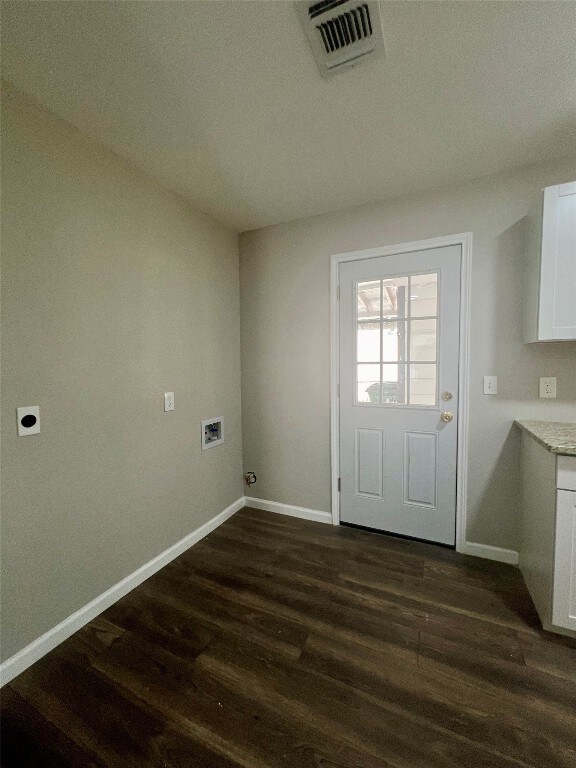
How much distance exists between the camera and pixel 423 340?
2.08 meters

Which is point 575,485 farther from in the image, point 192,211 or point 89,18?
point 192,211

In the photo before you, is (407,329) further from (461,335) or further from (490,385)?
(490,385)

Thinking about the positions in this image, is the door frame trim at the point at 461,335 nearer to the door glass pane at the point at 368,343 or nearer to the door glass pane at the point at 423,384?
the door glass pane at the point at 423,384

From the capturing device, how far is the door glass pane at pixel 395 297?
2123 mm

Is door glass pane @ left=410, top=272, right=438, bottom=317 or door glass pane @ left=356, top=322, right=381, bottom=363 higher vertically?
door glass pane @ left=410, top=272, right=438, bottom=317

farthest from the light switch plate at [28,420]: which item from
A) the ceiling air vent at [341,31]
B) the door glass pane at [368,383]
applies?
the door glass pane at [368,383]

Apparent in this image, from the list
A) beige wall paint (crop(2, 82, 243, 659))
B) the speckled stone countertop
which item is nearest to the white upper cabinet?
the speckled stone countertop

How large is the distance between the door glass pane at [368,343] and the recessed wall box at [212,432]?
1254 millimetres

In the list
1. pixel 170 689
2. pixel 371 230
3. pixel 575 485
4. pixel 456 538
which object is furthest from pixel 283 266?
pixel 170 689

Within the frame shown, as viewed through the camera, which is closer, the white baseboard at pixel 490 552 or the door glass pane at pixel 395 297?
the white baseboard at pixel 490 552

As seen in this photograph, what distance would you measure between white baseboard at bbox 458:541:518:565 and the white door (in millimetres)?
99

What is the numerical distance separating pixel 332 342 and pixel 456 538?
165 centimetres

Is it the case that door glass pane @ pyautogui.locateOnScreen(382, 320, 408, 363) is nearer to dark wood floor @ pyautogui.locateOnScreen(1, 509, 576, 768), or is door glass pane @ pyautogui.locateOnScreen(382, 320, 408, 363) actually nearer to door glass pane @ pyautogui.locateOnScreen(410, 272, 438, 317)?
door glass pane @ pyautogui.locateOnScreen(410, 272, 438, 317)

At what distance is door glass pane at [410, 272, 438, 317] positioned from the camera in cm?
204
